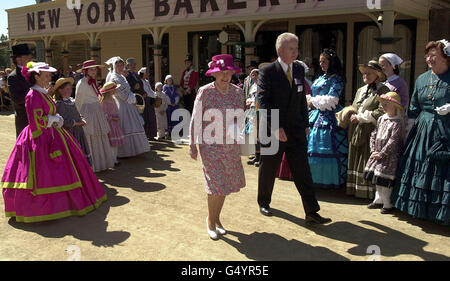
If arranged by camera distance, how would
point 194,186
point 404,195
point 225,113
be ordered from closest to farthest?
point 225,113 → point 404,195 → point 194,186

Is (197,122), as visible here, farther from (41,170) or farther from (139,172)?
(139,172)

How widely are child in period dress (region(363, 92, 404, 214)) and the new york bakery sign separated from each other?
3.99 meters

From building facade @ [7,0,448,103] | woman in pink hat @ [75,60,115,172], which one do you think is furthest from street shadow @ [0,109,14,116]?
woman in pink hat @ [75,60,115,172]

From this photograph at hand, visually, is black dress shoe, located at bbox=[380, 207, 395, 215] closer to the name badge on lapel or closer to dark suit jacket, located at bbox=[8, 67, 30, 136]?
the name badge on lapel

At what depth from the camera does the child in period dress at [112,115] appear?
6773 millimetres

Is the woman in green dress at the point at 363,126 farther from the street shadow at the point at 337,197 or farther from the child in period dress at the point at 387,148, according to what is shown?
the child in period dress at the point at 387,148

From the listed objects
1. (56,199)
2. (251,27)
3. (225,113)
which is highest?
(251,27)

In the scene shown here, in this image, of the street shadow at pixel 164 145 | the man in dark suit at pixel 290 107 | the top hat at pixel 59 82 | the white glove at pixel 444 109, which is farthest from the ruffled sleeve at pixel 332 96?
the street shadow at pixel 164 145

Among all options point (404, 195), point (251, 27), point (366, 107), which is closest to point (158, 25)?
point (251, 27)

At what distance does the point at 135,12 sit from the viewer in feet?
42.0

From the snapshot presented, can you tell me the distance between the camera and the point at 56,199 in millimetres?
4324

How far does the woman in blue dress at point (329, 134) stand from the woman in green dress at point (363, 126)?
0.54 ft

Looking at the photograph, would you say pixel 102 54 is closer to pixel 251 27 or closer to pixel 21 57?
pixel 251 27

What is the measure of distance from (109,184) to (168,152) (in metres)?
2.34
